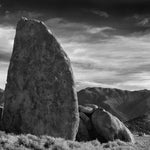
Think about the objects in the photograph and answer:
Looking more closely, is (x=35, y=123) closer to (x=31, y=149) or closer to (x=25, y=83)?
(x=25, y=83)

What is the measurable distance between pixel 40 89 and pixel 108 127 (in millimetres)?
9642

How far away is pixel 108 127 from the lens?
33.2 meters

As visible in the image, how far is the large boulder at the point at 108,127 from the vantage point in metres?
33.2

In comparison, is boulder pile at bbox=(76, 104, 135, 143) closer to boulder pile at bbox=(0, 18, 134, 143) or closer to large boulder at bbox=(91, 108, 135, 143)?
large boulder at bbox=(91, 108, 135, 143)

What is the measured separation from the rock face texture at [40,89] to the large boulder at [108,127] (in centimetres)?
625

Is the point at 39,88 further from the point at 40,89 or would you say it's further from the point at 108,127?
the point at 108,127

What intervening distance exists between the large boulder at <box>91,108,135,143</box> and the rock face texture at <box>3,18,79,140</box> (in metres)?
6.25

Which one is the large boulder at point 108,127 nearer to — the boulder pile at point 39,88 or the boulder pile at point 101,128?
the boulder pile at point 101,128

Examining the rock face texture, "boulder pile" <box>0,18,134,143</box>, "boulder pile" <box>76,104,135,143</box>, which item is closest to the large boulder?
"boulder pile" <box>76,104,135,143</box>

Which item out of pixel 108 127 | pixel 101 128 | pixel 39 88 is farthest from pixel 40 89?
pixel 108 127

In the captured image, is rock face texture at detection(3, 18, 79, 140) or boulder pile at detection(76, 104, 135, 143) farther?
boulder pile at detection(76, 104, 135, 143)

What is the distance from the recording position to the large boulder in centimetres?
3325

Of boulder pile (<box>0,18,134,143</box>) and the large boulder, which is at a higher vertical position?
boulder pile (<box>0,18,134,143</box>)

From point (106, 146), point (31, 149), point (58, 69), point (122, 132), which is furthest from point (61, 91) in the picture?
point (122, 132)
